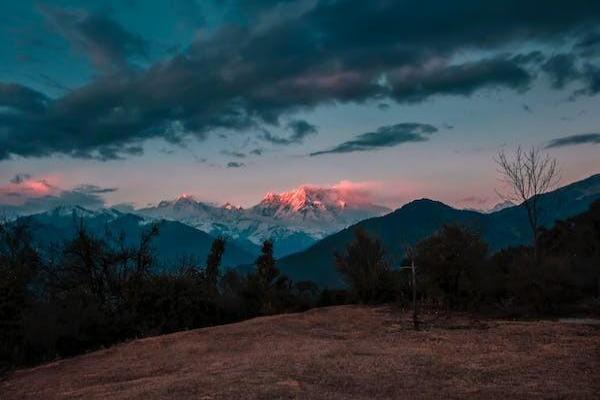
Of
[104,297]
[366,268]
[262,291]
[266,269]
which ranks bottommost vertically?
[262,291]

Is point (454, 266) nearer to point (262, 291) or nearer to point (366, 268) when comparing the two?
point (366, 268)

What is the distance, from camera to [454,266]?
29.0 metres

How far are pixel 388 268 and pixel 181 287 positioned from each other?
10917mm

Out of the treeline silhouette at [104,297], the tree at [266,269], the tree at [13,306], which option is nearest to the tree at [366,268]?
the treeline silhouette at [104,297]

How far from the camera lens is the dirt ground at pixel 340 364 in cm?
1298

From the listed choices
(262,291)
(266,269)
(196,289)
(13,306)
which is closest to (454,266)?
(262,291)

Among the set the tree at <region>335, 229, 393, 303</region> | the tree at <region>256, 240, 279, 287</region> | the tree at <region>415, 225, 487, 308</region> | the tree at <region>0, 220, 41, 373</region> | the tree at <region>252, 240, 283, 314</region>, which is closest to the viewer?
the tree at <region>0, 220, 41, 373</region>

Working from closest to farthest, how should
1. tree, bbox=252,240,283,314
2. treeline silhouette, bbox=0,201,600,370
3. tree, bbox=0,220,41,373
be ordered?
tree, bbox=0,220,41,373
treeline silhouette, bbox=0,201,600,370
tree, bbox=252,240,283,314

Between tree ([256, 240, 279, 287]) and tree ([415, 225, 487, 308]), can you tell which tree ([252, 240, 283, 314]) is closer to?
tree ([256, 240, 279, 287])

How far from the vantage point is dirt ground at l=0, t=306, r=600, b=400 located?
13.0 metres

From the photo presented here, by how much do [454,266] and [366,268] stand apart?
567 centimetres

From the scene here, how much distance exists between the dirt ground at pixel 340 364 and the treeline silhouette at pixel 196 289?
336cm

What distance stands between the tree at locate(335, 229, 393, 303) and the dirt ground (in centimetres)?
757

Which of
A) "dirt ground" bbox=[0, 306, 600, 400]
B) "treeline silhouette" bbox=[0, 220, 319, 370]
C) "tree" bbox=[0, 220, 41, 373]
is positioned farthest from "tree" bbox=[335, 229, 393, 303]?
"tree" bbox=[0, 220, 41, 373]
